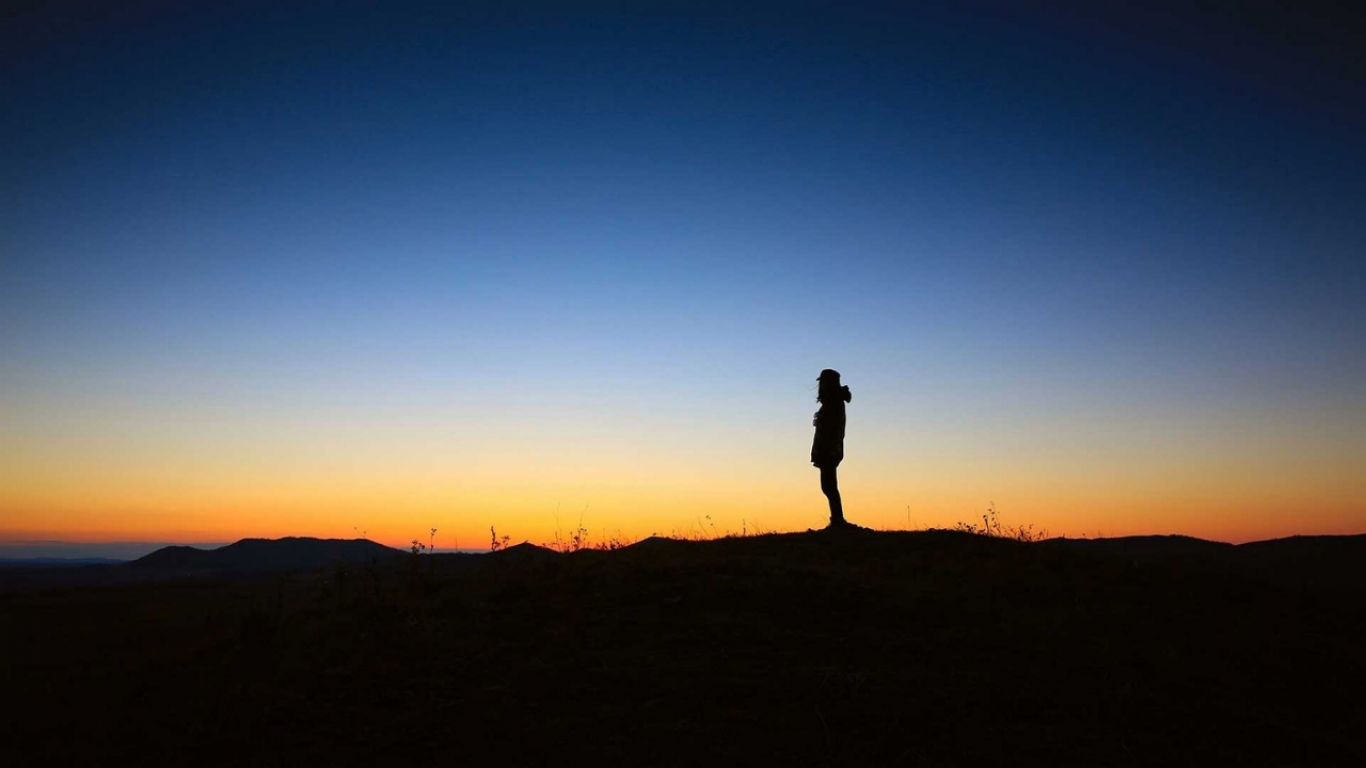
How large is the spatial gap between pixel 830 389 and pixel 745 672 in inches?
366

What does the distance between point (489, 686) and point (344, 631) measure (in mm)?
2984

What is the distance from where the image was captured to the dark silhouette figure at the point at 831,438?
15.8 meters

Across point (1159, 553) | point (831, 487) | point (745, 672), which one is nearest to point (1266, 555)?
point (1159, 553)

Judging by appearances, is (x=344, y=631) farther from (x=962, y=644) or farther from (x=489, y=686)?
(x=962, y=644)

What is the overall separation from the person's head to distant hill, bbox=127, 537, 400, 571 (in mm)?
47309

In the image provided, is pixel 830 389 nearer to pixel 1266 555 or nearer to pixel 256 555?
pixel 1266 555

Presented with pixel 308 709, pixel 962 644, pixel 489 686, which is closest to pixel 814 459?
pixel 962 644

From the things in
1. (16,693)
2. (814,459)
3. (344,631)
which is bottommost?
(16,693)

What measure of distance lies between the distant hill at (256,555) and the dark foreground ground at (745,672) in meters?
49.3

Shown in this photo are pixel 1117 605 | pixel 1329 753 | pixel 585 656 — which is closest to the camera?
pixel 1329 753

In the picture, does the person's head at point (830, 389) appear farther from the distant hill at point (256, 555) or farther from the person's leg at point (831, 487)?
the distant hill at point (256, 555)

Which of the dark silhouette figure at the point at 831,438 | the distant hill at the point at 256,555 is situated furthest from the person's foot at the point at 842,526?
the distant hill at the point at 256,555

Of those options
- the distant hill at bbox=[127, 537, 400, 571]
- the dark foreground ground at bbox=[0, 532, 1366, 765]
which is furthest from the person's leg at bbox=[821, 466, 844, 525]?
the distant hill at bbox=[127, 537, 400, 571]

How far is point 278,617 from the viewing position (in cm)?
1063
